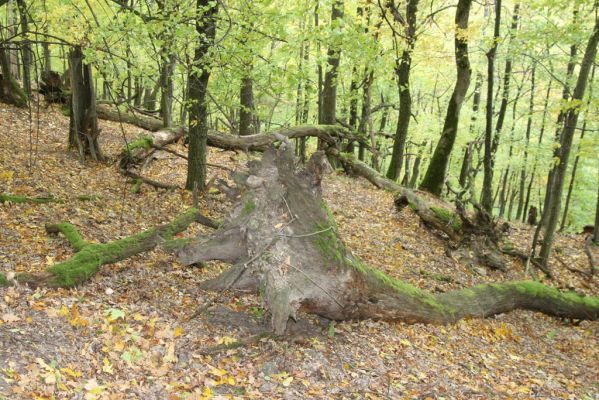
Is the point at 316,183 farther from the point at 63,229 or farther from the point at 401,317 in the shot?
the point at 63,229

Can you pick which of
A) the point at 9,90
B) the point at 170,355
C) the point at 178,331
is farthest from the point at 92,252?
the point at 9,90

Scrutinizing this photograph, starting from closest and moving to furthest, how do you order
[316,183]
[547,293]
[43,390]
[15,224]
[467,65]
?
[43,390], [316,183], [15,224], [547,293], [467,65]

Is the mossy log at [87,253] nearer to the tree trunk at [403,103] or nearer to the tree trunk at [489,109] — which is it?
the tree trunk at [489,109]

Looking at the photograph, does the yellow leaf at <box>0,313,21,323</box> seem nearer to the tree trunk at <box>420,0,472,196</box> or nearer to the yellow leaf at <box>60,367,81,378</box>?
the yellow leaf at <box>60,367,81,378</box>

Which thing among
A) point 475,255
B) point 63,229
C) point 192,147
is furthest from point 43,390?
point 475,255

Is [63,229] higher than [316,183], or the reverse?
[316,183]

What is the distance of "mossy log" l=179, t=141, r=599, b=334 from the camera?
564 centimetres

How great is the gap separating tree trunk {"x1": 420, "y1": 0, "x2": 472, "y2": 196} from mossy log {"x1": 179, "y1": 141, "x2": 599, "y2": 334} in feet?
28.2

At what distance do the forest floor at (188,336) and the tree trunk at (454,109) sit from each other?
16.9 ft

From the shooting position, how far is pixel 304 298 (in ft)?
18.8

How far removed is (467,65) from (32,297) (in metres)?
13.0

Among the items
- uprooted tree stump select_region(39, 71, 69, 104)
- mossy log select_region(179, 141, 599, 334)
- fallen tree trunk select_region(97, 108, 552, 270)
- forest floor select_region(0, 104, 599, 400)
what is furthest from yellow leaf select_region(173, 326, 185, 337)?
uprooted tree stump select_region(39, 71, 69, 104)

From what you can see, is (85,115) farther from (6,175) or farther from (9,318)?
(9,318)

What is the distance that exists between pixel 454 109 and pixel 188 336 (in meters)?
12.0
